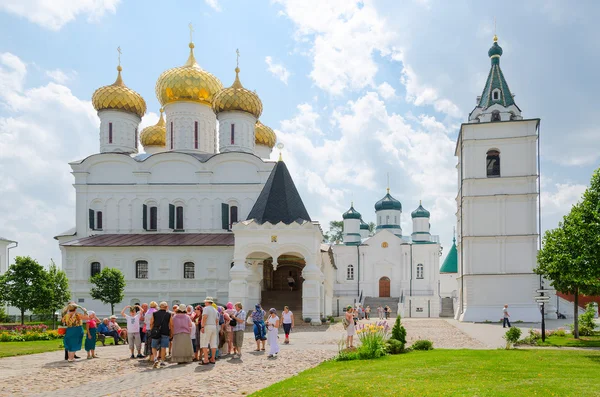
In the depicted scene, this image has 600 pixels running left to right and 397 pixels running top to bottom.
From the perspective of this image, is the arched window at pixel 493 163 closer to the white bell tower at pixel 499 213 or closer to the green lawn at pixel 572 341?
the white bell tower at pixel 499 213

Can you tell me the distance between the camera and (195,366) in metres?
12.6

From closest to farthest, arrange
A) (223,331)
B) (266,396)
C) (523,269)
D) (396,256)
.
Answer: (266,396), (223,331), (523,269), (396,256)

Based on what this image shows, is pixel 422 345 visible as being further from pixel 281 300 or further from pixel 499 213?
pixel 499 213

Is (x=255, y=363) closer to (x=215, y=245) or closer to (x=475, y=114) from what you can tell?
(x=215, y=245)

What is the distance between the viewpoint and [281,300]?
30891 millimetres

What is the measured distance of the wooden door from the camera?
4750 centimetres

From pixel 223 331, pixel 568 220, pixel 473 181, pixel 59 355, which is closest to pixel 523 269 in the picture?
pixel 473 181

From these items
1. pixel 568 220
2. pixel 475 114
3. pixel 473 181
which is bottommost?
pixel 568 220

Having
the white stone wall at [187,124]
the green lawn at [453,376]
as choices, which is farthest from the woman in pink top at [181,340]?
the white stone wall at [187,124]

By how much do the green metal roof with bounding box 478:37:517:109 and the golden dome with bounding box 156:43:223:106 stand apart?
17.2 meters

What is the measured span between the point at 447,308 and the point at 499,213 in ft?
44.0

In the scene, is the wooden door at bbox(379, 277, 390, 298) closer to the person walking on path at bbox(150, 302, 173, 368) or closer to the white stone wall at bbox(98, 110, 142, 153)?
the white stone wall at bbox(98, 110, 142, 153)

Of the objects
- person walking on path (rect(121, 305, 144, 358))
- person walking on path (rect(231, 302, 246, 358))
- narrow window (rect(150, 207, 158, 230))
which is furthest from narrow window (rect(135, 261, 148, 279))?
person walking on path (rect(231, 302, 246, 358))

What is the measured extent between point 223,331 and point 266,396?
5648mm
